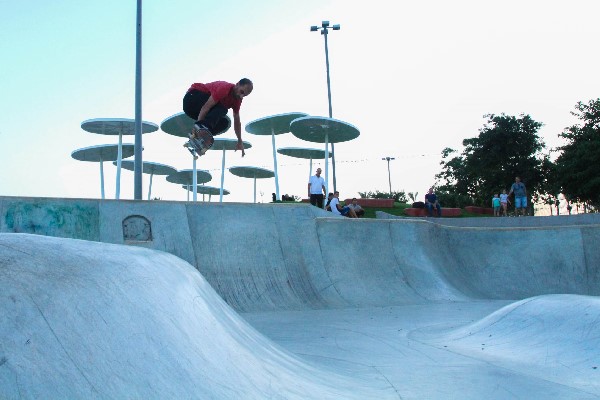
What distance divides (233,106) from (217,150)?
2124cm

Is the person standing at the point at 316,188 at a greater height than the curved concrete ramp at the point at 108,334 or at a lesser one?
greater

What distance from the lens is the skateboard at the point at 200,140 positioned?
648 cm

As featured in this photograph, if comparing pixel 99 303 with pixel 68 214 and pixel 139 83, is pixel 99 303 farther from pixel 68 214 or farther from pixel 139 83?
pixel 139 83

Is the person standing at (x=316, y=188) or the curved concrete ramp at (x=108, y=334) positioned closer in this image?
the curved concrete ramp at (x=108, y=334)

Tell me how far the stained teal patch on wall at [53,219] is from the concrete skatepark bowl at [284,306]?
0.06 feet

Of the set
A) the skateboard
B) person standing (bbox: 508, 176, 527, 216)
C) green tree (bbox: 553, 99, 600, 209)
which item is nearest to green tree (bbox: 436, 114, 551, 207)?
green tree (bbox: 553, 99, 600, 209)

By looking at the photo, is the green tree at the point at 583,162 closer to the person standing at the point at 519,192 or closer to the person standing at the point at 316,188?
the person standing at the point at 519,192

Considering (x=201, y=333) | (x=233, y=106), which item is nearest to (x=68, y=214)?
(x=233, y=106)

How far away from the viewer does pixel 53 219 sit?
25.0 feet

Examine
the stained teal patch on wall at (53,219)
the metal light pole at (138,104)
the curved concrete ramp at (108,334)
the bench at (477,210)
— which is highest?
the metal light pole at (138,104)

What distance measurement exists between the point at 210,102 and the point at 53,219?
3.02m

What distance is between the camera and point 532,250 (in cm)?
1030

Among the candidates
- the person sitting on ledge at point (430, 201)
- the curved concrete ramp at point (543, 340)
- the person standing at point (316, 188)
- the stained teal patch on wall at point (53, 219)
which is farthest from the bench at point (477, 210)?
the curved concrete ramp at point (543, 340)

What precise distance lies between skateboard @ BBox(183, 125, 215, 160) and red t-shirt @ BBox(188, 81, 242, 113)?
1.30ft
